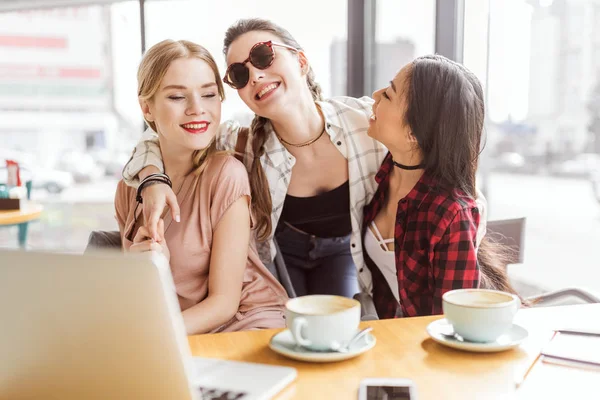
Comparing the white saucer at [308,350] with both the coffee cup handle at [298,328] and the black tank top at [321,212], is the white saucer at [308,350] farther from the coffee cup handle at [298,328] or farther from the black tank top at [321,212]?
the black tank top at [321,212]

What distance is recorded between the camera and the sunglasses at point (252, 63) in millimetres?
1966

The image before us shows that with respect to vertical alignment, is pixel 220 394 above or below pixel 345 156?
below

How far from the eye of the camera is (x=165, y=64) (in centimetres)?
174

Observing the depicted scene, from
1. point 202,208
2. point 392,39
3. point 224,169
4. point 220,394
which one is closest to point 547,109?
point 392,39

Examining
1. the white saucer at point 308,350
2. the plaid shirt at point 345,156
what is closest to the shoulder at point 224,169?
the plaid shirt at point 345,156

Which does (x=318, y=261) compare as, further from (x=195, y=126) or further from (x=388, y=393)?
(x=388, y=393)

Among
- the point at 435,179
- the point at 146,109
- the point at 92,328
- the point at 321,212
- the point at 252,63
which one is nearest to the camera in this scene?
the point at 92,328

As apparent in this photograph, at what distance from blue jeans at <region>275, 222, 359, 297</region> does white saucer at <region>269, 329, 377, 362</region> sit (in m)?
1.09

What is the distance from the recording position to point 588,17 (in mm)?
2850

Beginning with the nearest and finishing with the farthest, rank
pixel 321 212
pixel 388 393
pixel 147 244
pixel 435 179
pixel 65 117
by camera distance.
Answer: pixel 388 393
pixel 147 244
pixel 435 179
pixel 321 212
pixel 65 117

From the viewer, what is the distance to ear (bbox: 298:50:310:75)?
2115mm

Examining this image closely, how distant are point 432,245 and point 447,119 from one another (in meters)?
0.35

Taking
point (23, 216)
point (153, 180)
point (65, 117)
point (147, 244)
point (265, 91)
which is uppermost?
point (265, 91)

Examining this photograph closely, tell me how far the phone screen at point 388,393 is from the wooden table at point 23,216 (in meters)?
3.12
